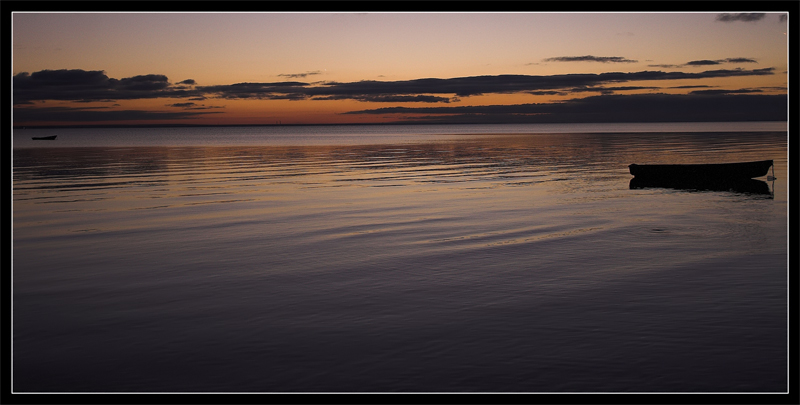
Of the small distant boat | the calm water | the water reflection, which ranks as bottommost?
the calm water

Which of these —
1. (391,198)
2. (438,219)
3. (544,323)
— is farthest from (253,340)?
(391,198)

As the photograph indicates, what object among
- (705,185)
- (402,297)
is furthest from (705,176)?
(402,297)

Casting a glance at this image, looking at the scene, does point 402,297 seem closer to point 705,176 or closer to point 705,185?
point 705,185

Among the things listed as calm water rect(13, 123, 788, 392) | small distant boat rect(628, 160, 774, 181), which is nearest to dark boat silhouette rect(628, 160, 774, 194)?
small distant boat rect(628, 160, 774, 181)

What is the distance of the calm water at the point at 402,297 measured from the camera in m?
9.40

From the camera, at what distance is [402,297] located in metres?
13.3

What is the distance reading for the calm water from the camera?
9.40 m

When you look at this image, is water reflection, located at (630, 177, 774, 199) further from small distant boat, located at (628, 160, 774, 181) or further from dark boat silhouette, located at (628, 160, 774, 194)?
small distant boat, located at (628, 160, 774, 181)

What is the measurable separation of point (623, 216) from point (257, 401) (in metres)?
20.3

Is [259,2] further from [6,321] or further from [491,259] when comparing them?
[491,259]

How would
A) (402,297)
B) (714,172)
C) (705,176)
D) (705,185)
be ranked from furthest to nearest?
(714,172) < (705,176) < (705,185) < (402,297)

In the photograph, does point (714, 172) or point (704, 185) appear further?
point (714, 172)

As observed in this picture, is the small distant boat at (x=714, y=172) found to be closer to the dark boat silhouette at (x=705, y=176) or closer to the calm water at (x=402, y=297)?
the dark boat silhouette at (x=705, y=176)

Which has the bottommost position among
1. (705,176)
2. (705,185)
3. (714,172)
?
(705,185)
